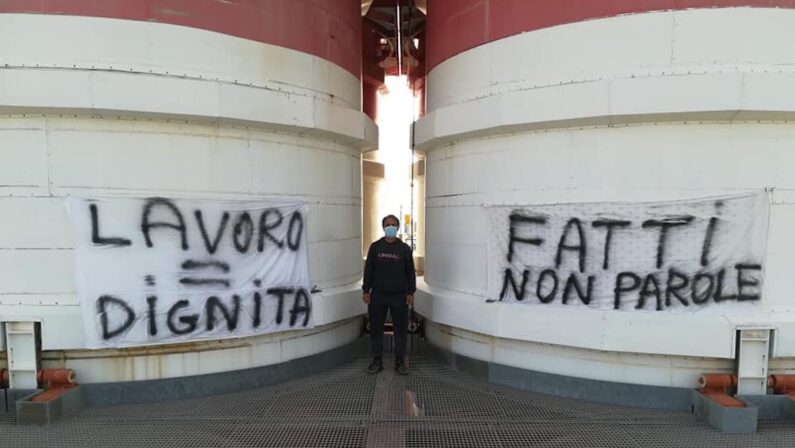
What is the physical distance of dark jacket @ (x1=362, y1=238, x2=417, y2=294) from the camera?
6.08m

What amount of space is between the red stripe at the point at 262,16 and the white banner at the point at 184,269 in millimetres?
1950

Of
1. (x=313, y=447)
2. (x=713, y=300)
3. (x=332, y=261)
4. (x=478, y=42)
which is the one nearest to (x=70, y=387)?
(x=313, y=447)

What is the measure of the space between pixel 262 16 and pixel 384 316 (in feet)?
13.1

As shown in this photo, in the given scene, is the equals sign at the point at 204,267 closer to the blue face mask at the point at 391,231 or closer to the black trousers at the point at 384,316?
the black trousers at the point at 384,316

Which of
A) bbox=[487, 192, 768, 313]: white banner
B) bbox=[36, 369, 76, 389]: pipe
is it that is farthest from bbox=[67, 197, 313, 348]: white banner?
bbox=[487, 192, 768, 313]: white banner

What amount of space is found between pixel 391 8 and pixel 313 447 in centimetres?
836

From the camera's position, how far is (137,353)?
5.29 metres

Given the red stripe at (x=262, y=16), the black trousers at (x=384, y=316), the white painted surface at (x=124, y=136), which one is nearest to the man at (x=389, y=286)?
the black trousers at (x=384, y=316)

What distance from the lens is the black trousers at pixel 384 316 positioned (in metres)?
6.15

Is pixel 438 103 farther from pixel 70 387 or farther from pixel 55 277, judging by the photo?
pixel 70 387

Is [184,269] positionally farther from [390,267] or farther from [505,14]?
[505,14]

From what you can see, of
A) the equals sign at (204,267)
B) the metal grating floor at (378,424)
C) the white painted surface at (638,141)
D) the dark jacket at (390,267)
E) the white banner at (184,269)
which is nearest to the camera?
the metal grating floor at (378,424)

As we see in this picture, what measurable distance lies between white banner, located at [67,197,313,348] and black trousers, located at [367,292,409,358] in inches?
35.2

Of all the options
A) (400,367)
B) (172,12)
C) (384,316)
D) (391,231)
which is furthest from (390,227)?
(172,12)
